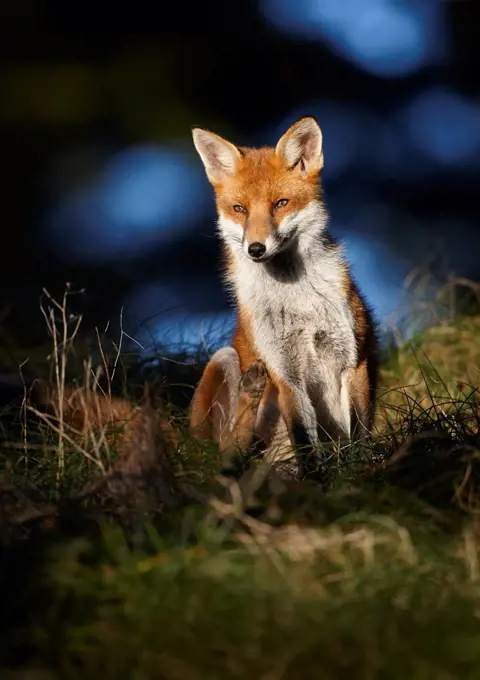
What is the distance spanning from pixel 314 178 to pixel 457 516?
8.78 ft

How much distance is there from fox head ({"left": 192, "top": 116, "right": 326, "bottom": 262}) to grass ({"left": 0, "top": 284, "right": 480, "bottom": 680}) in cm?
183

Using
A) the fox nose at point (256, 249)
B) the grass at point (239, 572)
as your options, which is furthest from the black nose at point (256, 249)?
the grass at point (239, 572)

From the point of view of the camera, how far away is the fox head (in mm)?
5223

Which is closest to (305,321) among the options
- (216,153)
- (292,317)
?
(292,317)

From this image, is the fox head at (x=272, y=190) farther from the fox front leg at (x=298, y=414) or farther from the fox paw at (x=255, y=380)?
the fox front leg at (x=298, y=414)

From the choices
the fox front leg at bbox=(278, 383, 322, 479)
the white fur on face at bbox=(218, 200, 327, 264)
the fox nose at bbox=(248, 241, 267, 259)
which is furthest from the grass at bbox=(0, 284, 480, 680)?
the white fur on face at bbox=(218, 200, 327, 264)

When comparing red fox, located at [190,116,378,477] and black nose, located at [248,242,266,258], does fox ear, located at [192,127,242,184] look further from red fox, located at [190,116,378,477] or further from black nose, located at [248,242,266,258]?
black nose, located at [248,242,266,258]

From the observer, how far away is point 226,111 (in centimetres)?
1108

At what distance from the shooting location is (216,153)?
222 inches

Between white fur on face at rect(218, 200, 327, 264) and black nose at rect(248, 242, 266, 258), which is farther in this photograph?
white fur on face at rect(218, 200, 327, 264)

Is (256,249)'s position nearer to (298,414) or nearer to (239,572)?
(298,414)

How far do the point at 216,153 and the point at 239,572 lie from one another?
332 centimetres

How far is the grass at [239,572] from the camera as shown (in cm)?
252

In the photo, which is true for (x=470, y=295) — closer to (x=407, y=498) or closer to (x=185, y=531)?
(x=407, y=498)
